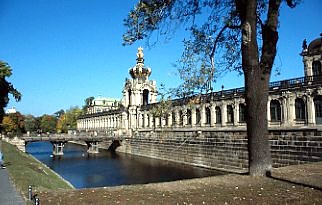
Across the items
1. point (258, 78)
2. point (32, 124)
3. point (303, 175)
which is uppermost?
point (258, 78)

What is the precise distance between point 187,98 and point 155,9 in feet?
11.1

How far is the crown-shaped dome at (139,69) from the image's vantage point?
68.5 meters

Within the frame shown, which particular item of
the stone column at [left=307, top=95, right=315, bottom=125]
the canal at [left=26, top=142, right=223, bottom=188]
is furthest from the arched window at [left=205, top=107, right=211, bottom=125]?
the stone column at [left=307, top=95, right=315, bottom=125]

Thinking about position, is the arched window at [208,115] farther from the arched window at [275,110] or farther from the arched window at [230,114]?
the arched window at [275,110]

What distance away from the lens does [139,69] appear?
68875 millimetres

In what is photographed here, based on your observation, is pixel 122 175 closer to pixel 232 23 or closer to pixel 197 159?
pixel 197 159

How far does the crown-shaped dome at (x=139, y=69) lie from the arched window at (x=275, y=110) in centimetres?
3691

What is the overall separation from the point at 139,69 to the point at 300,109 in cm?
4207

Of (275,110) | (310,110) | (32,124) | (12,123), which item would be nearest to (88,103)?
(32,124)

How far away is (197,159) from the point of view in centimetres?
3859

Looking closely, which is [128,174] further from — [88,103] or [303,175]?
[88,103]

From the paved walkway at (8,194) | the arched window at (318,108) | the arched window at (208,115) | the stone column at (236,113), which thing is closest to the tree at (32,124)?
the arched window at (208,115)

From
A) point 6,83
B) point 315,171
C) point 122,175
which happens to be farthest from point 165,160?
point 315,171

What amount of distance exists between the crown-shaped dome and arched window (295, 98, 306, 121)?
40.1 m
